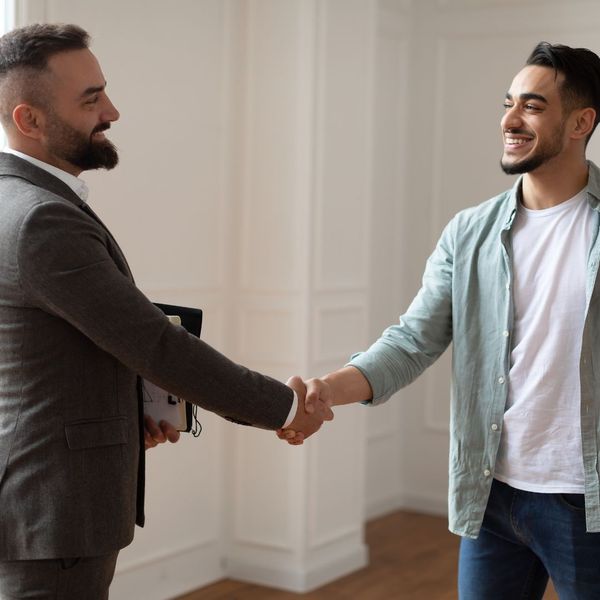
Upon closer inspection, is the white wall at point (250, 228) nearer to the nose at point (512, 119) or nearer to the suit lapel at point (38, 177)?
the suit lapel at point (38, 177)

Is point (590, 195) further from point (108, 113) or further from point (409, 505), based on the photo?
point (409, 505)

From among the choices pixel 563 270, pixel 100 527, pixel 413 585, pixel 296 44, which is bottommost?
pixel 413 585

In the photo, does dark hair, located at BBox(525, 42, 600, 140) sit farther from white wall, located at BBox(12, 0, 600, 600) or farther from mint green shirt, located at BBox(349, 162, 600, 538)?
white wall, located at BBox(12, 0, 600, 600)

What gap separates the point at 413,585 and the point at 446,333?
84.7 inches

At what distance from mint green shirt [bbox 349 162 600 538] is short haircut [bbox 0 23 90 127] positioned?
37.4 inches

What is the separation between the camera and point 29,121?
81.9 inches

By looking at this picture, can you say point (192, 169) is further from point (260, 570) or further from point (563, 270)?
point (563, 270)

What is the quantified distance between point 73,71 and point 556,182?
1.04 meters

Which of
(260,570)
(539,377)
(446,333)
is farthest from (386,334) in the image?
(260,570)

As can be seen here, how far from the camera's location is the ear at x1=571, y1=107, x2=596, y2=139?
7.31 feet

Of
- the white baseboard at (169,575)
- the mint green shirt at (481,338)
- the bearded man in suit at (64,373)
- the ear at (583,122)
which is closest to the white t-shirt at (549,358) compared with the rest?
the mint green shirt at (481,338)

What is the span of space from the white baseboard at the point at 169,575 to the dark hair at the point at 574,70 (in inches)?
95.3

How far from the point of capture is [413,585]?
14.0 ft

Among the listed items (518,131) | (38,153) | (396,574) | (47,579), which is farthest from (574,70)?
(396,574)
